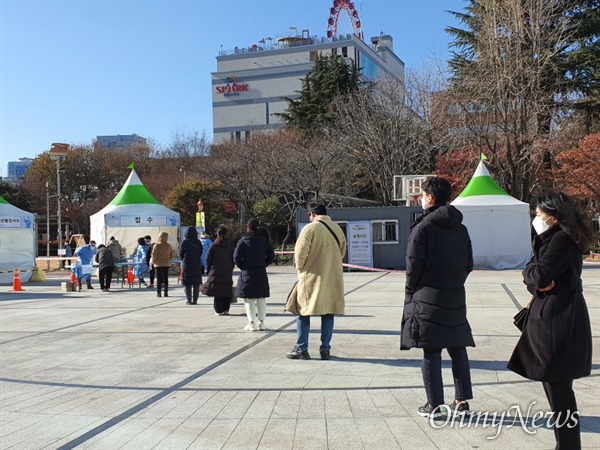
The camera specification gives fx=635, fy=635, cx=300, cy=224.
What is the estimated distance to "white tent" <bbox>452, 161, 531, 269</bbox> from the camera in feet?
83.7

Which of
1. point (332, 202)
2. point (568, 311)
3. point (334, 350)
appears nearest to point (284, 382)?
point (334, 350)

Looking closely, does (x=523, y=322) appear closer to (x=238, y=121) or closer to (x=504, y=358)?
(x=504, y=358)

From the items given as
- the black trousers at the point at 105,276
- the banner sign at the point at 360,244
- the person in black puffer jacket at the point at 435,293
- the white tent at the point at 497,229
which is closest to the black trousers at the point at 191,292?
the black trousers at the point at 105,276

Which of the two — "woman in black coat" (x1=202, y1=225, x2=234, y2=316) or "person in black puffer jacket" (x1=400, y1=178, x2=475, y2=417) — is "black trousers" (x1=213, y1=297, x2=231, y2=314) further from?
"person in black puffer jacket" (x1=400, y1=178, x2=475, y2=417)

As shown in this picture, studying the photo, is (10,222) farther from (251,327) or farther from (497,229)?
(497,229)

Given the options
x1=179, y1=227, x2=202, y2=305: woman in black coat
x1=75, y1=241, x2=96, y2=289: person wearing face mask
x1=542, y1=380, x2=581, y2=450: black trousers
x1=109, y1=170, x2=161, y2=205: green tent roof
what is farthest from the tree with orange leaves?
x1=542, y1=380, x2=581, y2=450: black trousers

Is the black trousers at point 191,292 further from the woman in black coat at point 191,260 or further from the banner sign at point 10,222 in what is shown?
the banner sign at point 10,222

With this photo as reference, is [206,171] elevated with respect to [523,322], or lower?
elevated

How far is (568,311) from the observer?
12.9 feet

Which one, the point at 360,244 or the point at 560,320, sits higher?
the point at 360,244

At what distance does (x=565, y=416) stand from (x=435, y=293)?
1.28 meters

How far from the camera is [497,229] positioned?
2561cm

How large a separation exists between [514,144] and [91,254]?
2048 cm

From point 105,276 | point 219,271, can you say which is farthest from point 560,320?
point 105,276
